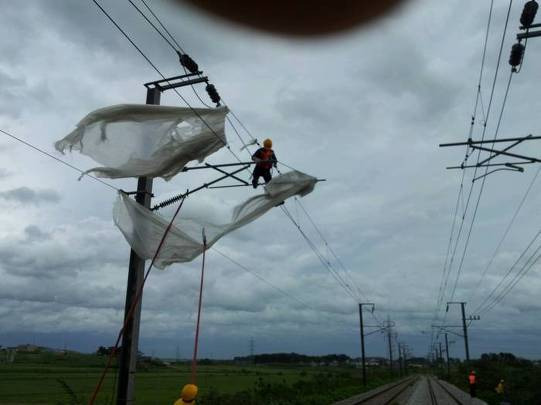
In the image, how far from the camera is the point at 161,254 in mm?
6969

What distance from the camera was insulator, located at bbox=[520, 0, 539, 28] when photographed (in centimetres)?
588

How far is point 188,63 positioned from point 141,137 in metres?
1.68

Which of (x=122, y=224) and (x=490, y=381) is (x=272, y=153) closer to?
(x=122, y=224)

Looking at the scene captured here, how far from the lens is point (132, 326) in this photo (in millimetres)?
6871

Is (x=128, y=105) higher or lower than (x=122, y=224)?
higher

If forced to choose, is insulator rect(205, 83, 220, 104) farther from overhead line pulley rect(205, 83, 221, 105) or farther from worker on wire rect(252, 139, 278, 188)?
worker on wire rect(252, 139, 278, 188)

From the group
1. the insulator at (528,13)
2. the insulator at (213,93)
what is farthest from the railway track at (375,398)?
the insulator at (528,13)

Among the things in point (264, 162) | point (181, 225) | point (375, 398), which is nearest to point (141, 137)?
point (181, 225)

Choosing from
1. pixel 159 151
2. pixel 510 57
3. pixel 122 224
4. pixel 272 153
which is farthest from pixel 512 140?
pixel 122 224

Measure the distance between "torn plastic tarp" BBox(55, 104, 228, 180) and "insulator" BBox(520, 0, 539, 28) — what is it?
12.5ft

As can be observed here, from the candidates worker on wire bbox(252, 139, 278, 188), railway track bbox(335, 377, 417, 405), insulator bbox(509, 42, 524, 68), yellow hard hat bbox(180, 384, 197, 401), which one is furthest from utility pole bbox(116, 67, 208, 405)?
railway track bbox(335, 377, 417, 405)

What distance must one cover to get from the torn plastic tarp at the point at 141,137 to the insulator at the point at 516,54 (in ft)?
12.5

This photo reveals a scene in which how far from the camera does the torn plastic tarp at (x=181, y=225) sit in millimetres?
6727

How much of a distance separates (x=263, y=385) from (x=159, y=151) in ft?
81.4
